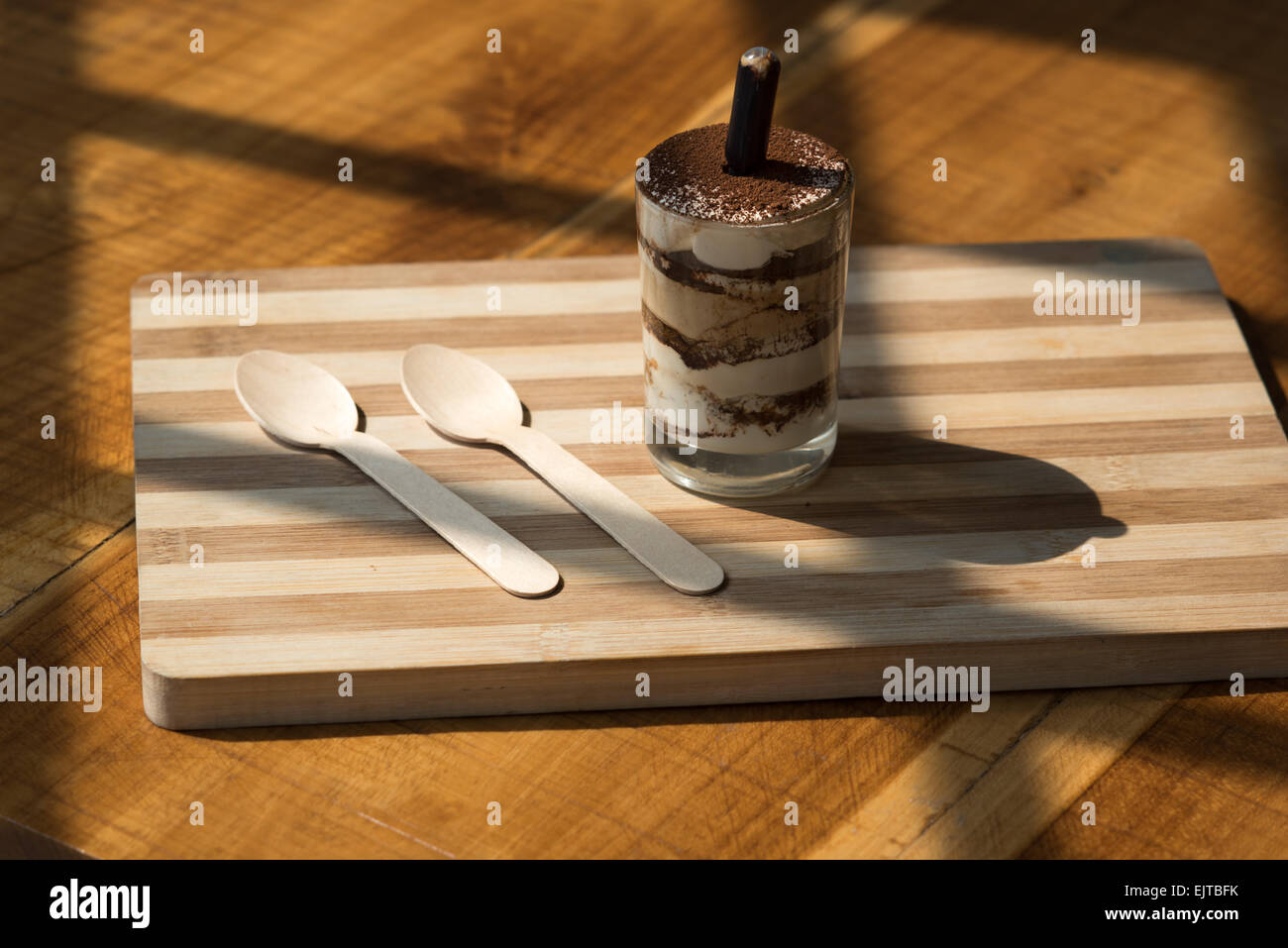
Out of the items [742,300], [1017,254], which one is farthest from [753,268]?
[1017,254]

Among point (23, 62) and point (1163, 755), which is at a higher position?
point (23, 62)

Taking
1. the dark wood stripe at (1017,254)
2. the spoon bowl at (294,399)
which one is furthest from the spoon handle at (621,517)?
the dark wood stripe at (1017,254)

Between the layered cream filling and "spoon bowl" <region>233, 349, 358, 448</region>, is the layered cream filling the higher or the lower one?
the higher one

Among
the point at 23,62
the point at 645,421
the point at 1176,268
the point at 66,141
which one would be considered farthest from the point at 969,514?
the point at 23,62

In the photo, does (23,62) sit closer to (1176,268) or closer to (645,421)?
(645,421)

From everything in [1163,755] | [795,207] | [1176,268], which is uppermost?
[795,207]

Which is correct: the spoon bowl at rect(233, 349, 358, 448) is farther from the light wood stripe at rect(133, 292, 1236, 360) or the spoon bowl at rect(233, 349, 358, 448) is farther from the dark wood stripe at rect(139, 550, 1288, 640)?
the dark wood stripe at rect(139, 550, 1288, 640)

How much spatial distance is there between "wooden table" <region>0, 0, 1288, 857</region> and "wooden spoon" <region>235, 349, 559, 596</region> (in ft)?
0.30

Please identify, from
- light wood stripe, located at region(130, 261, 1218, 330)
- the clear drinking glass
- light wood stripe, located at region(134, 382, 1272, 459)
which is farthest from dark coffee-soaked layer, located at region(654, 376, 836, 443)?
light wood stripe, located at region(130, 261, 1218, 330)

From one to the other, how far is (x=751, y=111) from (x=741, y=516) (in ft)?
0.80

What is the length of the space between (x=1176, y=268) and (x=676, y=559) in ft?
1.68

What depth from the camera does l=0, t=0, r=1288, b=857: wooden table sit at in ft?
2.38

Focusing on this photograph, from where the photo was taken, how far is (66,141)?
1.32 meters

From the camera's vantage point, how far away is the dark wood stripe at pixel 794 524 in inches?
33.1
